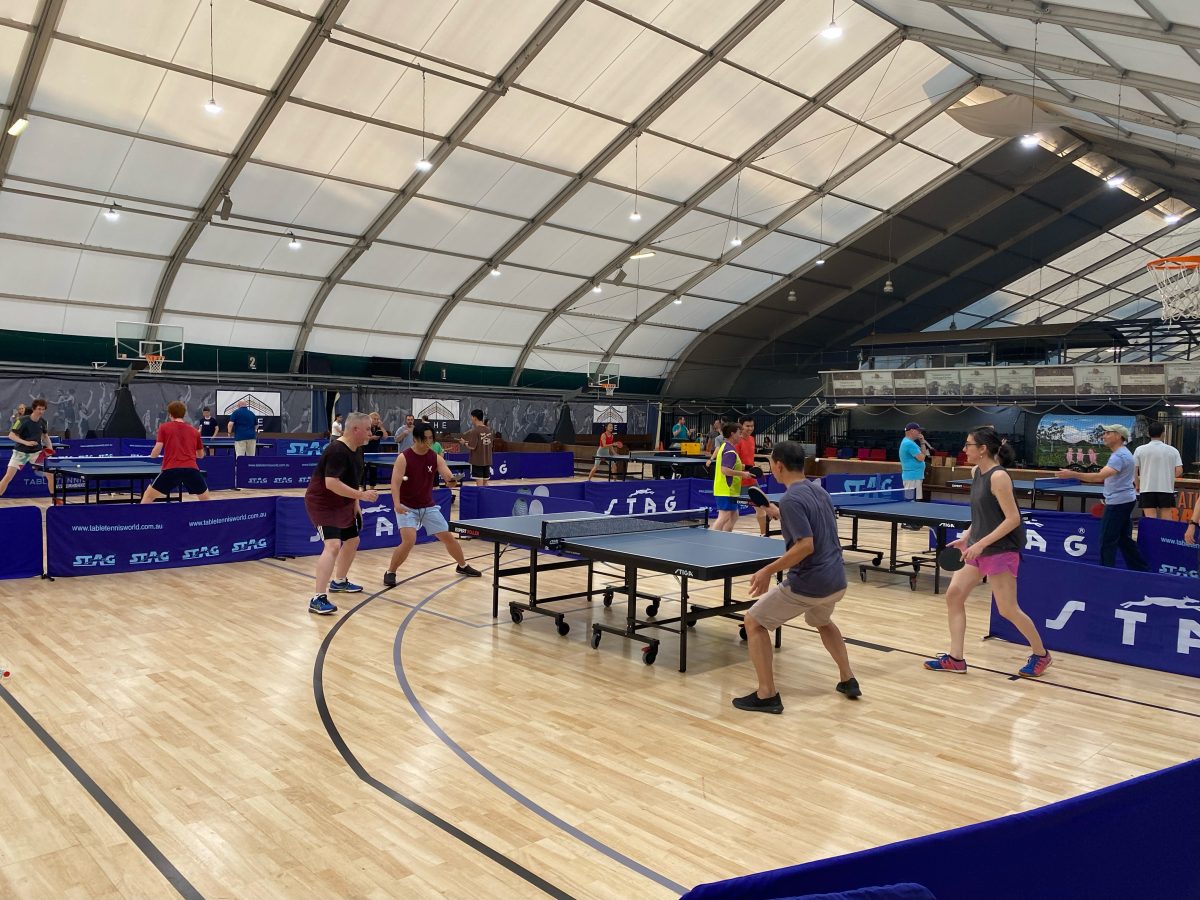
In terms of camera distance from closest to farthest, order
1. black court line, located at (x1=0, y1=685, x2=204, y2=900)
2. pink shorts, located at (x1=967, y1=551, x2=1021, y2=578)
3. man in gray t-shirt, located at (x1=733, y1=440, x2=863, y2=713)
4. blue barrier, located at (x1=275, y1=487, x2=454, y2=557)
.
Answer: black court line, located at (x1=0, y1=685, x2=204, y2=900) → man in gray t-shirt, located at (x1=733, y1=440, x2=863, y2=713) → pink shorts, located at (x1=967, y1=551, x2=1021, y2=578) → blue barrier, located at (x1=275, y1=487, x2=454, y2=557)

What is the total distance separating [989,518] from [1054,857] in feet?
14.1

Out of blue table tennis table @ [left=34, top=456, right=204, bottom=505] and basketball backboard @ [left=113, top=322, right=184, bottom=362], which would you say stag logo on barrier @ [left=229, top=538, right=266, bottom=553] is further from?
basketball backboard @ [left=113, top=322, right=184, bottom=362]

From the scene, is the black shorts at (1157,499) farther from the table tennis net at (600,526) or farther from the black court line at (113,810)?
the black court line at (113,810)

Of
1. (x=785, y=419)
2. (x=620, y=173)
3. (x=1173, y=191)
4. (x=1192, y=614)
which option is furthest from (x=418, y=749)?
(x=785, y=419)

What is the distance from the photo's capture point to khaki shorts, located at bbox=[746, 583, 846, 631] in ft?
17.8

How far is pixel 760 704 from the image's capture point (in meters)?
5.54

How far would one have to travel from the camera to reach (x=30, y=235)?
20.1 metres

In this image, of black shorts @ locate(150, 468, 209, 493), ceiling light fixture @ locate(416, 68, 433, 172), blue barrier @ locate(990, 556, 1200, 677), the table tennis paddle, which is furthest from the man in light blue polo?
ceiling light fixture @ locate(416, 68, 433, 172)

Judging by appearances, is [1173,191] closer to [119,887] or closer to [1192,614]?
[1192,614]

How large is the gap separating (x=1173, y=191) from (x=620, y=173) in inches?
661

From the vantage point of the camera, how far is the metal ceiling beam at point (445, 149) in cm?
1653

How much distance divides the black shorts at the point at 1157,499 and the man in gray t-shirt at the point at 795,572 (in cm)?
676

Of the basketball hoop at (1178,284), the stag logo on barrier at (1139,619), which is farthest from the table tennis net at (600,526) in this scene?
the basketball hoop at (1178,284)

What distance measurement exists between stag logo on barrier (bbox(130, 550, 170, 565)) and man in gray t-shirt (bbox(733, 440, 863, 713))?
7.42 metres
